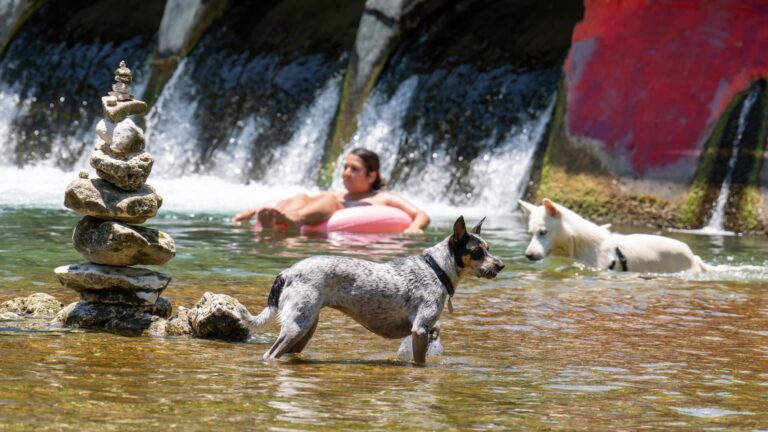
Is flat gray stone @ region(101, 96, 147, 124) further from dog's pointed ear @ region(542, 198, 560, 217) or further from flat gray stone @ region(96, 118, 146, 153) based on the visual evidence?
dog's pointed ear @ region(542, 198, 560, 217)

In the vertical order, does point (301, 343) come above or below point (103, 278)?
below

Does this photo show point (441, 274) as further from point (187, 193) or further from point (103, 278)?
point (187, 193)

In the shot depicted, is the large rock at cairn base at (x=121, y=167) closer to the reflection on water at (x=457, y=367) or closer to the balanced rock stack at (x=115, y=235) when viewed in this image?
the balanced rock stack at (x=115, y=235)

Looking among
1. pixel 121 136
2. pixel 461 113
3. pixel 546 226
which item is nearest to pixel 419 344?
pixel 121 136

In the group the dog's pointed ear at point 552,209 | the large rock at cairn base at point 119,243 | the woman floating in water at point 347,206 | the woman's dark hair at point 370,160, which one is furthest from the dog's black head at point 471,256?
the woman floating in water at point 347,206

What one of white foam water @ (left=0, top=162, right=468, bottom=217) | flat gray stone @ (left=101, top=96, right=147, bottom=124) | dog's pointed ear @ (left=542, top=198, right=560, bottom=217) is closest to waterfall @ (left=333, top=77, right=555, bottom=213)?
white foam water @ (left=0, top=162, right=468, bottom=217)

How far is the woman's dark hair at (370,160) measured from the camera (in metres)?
14.5

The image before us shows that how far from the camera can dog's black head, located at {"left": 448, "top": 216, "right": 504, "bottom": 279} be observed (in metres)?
7.24

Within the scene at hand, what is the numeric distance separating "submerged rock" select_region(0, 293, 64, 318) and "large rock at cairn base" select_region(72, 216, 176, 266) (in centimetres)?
52

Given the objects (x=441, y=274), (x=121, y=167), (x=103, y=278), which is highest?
(x=121, y=167)

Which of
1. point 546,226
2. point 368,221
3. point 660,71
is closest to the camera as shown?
point 546,226

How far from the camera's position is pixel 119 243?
771 cm

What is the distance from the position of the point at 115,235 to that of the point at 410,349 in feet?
5.95

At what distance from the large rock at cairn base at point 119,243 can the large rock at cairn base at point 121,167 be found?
0.78 ft
